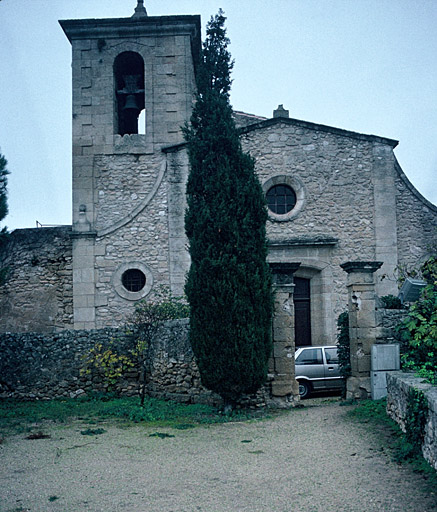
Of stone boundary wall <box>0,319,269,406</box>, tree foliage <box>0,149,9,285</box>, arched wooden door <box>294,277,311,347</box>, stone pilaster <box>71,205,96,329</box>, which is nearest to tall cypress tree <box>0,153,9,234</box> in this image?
tree foliage <box>0,149,9,285</box>

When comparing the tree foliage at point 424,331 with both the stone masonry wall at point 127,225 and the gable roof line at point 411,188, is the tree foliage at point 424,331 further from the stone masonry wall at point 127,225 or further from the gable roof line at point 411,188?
the stone masonry wall at point 127,225

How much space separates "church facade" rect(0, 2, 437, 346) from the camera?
1364 cm

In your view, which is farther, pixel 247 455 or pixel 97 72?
pixel 97 72

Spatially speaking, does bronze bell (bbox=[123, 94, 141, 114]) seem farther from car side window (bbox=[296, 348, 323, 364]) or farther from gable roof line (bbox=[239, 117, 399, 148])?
car side window (bbox=[296, 348, 323, 364])

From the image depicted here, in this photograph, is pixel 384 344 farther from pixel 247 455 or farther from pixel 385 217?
pixel 385 217

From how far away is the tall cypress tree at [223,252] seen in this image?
8.54 m

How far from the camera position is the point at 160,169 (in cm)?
1435

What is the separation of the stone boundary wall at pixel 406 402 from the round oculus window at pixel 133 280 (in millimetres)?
7898

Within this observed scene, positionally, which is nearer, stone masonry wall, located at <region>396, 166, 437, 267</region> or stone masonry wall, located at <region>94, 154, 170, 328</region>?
stone masonry wall, located at <region>396, 166, 437, 267</region>

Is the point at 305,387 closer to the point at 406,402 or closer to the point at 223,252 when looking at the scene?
the point at 223,252

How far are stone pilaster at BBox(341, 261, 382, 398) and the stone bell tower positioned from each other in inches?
225

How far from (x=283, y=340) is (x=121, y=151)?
7833 mm

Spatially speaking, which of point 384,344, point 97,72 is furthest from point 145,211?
point 384,344

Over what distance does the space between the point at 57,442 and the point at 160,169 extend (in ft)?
28.8
